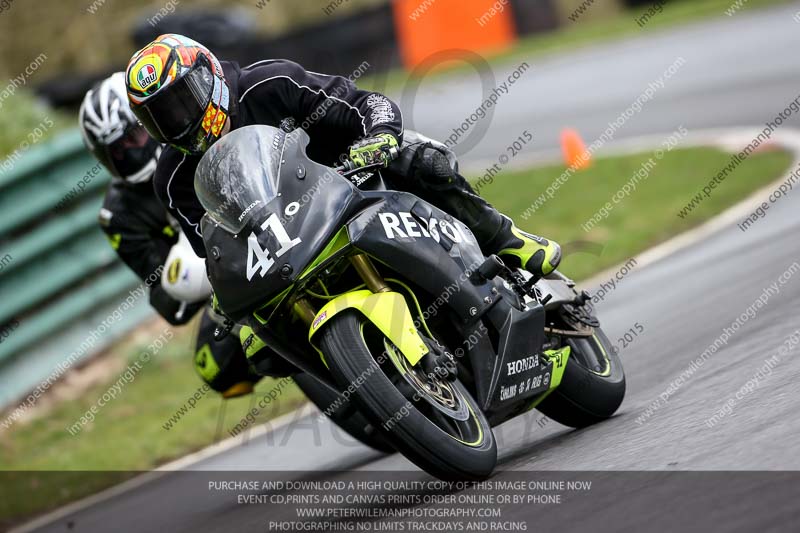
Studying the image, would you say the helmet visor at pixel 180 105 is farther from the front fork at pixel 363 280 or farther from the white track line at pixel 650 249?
the white track line at pixel 650 249

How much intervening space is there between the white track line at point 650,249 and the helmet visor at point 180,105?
3.10 metres

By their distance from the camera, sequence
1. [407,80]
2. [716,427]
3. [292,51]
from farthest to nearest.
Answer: [292,51] < [407,80] < [716,427]

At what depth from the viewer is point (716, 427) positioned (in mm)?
4535

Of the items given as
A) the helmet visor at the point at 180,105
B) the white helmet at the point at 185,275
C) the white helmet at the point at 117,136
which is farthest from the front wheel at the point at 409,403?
the white helmet at the point at 117,136

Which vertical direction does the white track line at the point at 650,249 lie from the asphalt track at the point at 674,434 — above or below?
below

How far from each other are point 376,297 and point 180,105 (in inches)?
47.8

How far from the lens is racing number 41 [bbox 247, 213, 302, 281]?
15.0ft

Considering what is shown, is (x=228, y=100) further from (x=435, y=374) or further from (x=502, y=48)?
(x=502, y=48)

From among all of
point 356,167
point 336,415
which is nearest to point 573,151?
point 336,415

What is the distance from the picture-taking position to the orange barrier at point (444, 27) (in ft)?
76.5

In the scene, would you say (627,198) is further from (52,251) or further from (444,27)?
(444,27)

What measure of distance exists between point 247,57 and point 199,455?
16054 mm

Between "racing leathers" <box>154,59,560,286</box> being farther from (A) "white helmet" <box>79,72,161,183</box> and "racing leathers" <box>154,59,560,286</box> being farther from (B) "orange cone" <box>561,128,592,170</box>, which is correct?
(B) "orange cone" <box>561,128,592,170</box>

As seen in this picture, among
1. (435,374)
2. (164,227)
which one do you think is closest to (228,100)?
(435,374)
